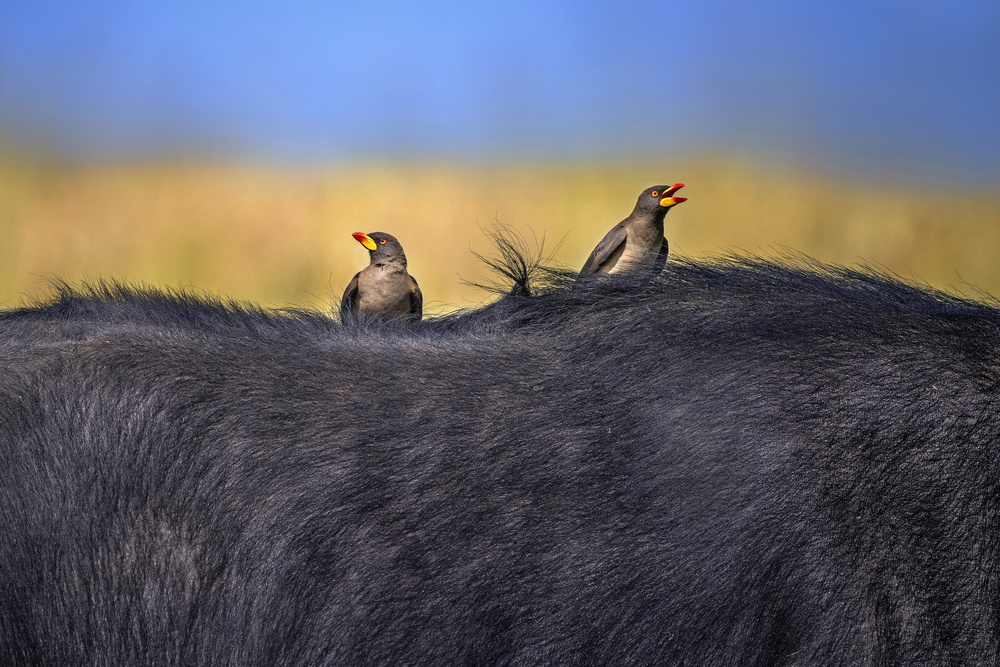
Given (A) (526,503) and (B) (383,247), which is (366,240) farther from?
(A) (526,503)

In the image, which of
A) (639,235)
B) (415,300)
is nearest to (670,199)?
(639,235)

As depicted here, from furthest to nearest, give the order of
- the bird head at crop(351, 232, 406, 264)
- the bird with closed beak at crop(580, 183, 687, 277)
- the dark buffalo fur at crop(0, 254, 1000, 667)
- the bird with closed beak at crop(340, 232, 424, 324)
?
1. the bird with closed beak at crop(580, 183, 687, 277)
2. the bird head at crop(351, 232, 406, 264)
3. the bird with closed beak at crop(340, 232, 424, 324)
4. the dark buffalo fur at crop(0, 254, 1000, 667)

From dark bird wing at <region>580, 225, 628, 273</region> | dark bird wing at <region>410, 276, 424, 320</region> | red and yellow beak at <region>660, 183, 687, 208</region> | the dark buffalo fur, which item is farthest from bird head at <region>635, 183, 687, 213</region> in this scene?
the dark buffalo fur

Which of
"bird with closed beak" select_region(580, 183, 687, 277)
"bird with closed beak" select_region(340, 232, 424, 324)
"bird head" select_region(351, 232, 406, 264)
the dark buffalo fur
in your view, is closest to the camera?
the dark buffalo fur

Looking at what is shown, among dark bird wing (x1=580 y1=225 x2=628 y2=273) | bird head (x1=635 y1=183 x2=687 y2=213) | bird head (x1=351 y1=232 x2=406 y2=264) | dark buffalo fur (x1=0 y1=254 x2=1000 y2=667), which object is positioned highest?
bird head (x1=635 y1=183 x2=687 y2=213)

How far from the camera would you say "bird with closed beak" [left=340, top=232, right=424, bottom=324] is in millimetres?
4379

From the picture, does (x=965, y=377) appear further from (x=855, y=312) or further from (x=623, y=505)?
(x=623, y=505)

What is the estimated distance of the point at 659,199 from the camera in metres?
5.11

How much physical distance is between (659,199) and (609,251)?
39cm

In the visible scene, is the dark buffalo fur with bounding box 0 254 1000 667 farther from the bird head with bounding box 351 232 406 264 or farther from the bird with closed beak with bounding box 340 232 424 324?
the bird head with bounding box 351 232 406 264

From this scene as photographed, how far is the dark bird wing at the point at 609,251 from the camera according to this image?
5.09m

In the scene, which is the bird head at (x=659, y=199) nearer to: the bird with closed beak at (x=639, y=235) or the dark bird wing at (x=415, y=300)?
the bird with closed beak at (x=639, y=235)

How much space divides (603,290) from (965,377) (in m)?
0.74

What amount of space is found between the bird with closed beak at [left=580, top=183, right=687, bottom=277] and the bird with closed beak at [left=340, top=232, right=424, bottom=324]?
103cm
